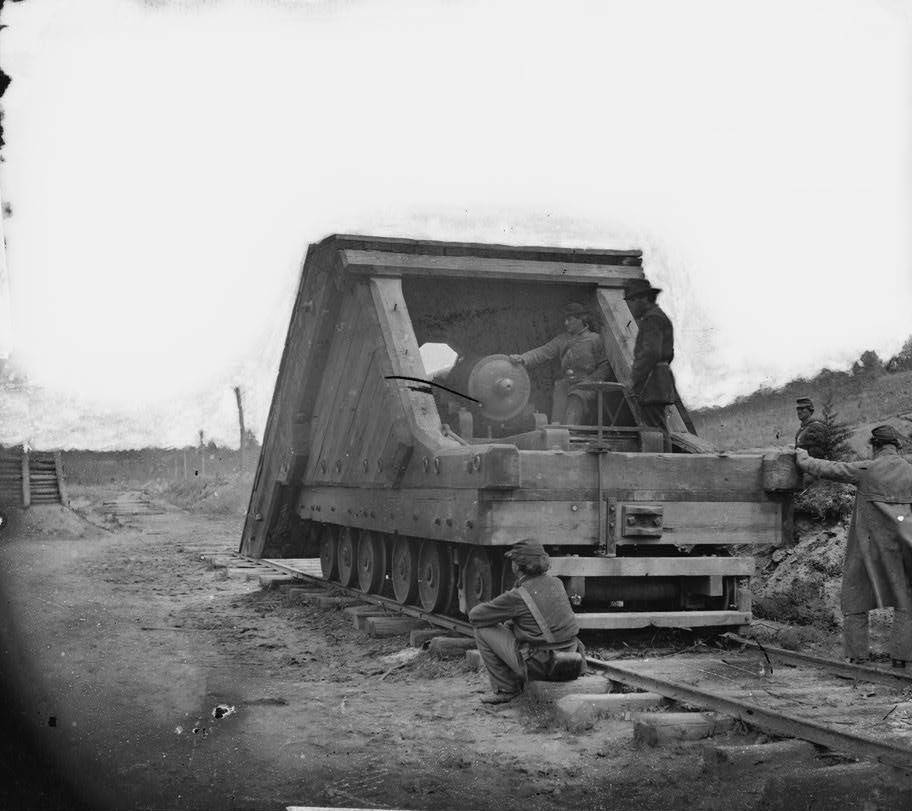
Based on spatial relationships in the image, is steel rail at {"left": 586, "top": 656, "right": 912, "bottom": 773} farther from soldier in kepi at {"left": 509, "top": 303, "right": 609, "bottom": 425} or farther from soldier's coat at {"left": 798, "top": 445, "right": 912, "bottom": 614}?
soldier in kepi at {"left": 509, "top": 303, "right": 609, "bottom": 425}

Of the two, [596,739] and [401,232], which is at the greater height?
[401,232]

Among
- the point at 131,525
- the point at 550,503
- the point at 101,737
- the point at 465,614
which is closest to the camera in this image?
the point at 101,737

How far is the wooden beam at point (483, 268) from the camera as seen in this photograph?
32.0 ft

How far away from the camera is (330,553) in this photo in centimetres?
1300

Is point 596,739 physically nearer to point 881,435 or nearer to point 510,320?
point 881,435

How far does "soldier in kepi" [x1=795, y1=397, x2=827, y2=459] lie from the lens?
1010 centimetres

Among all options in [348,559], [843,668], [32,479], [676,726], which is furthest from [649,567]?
[32,479]

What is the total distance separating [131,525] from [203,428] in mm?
30707

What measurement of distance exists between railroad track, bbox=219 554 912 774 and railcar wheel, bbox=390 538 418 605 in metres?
2.93

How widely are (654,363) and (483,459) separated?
8.05 ft

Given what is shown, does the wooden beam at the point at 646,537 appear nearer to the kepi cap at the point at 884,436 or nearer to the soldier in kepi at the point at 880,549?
the soldier in kepi at the point at 880,549

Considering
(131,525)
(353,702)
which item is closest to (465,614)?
(353,702)

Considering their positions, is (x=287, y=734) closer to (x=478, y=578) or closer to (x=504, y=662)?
(x=504, y=662)

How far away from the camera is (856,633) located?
7262 mm
